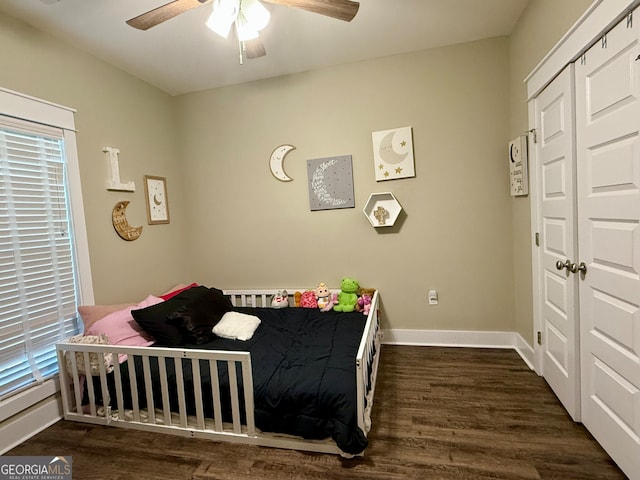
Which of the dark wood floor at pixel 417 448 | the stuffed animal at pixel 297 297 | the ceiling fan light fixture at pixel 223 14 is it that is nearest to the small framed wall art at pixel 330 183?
the stuffed animal at pixel 297 297

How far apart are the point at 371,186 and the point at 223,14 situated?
1.74 metres

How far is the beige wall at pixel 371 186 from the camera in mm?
2604

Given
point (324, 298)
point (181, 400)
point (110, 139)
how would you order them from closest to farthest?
point (181, 400)
point (110, 139)
point (324, 298)

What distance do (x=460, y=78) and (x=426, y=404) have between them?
8.45 ft

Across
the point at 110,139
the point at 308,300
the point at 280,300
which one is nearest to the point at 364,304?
the point at 308,300

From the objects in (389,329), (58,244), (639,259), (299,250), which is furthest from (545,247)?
(58,244)

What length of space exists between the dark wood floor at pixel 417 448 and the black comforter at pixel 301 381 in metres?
0.16

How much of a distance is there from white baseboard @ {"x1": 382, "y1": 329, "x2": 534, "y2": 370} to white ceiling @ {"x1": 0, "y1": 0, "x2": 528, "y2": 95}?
2514 mm

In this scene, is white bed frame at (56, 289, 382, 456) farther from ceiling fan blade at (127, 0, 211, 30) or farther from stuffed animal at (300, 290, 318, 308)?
ceiling fan blade at (127, 0, 211, 30)

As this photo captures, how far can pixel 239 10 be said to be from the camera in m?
1.64

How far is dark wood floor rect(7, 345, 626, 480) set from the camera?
1464 millimetres

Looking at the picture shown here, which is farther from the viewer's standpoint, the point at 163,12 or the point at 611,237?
the point at 163,12

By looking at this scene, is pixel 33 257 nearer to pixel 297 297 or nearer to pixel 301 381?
pixel 301 381

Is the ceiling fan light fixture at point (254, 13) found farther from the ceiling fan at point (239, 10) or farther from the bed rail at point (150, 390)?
the bed rail at point (150, 390)
